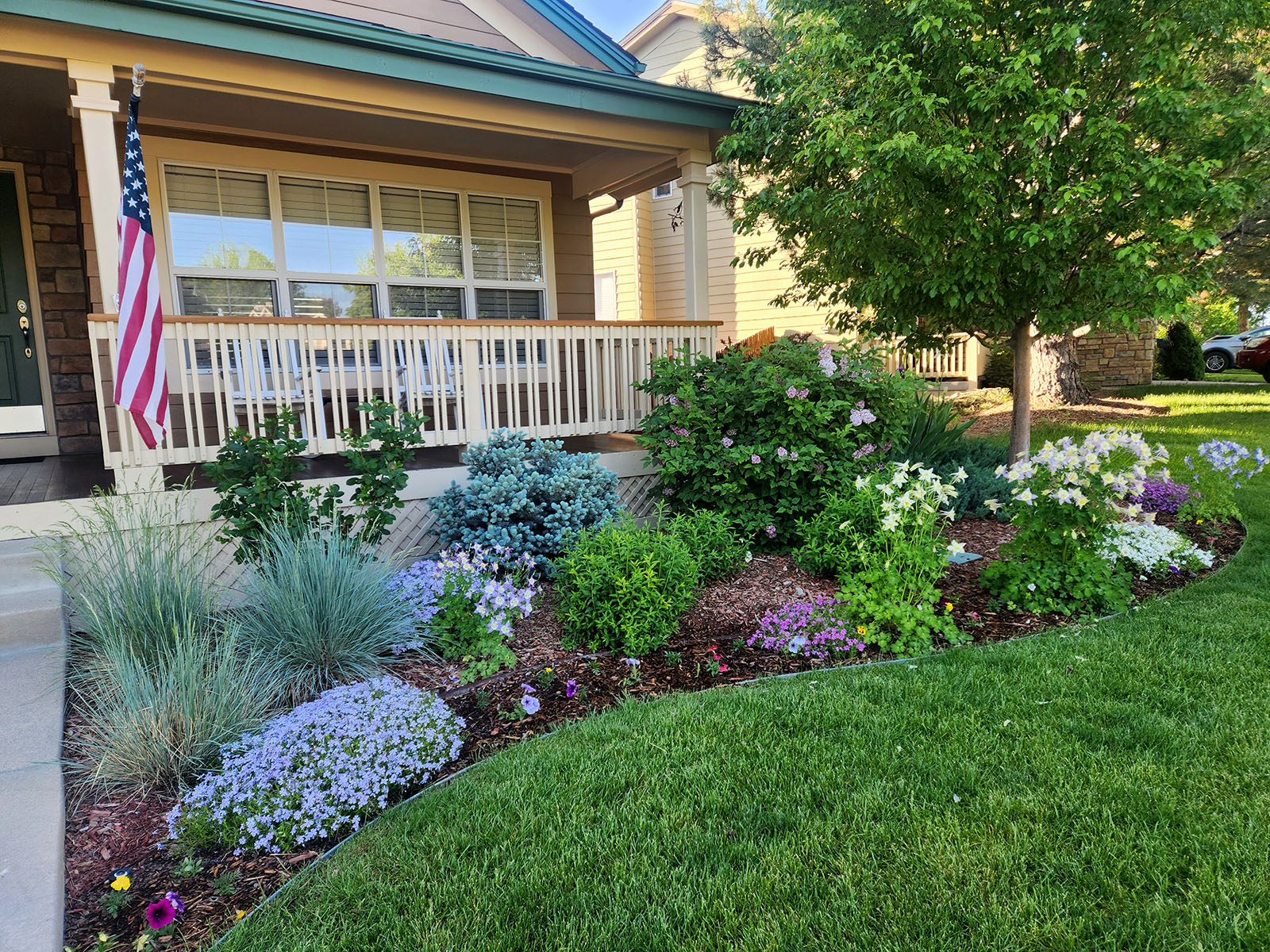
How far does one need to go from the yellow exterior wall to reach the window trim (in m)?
6.95

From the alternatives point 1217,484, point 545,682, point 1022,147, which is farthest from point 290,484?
point 1217,484

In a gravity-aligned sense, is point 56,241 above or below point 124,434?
above

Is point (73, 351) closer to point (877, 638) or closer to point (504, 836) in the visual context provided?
point (504, 836)

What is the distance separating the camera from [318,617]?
3318mm

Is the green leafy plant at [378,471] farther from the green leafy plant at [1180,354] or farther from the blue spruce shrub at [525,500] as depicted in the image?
the green leafy plant at [1180,354]

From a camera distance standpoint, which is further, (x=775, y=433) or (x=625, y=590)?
(x=775, y=433)

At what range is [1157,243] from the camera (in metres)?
5.23

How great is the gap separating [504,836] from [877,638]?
84.1 inches

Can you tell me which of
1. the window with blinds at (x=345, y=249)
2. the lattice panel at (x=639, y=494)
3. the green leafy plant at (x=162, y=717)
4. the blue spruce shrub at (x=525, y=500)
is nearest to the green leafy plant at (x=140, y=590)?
the green leafy plant at (x=162, y=717)

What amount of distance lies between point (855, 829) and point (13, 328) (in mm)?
7507

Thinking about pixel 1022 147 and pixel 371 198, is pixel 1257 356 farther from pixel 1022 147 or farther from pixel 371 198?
pixel 371 198

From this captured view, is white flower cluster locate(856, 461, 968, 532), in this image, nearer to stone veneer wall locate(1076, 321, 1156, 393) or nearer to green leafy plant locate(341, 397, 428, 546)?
green leafy plant locate(341, 397, 428, 546)

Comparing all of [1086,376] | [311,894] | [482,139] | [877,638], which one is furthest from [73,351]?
[1086,376]

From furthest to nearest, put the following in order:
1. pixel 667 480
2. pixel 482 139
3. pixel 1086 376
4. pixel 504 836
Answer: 1. pixel 1086 376
2. pixel 482 139
3. pixel 667 480
4. pixel 504 836
